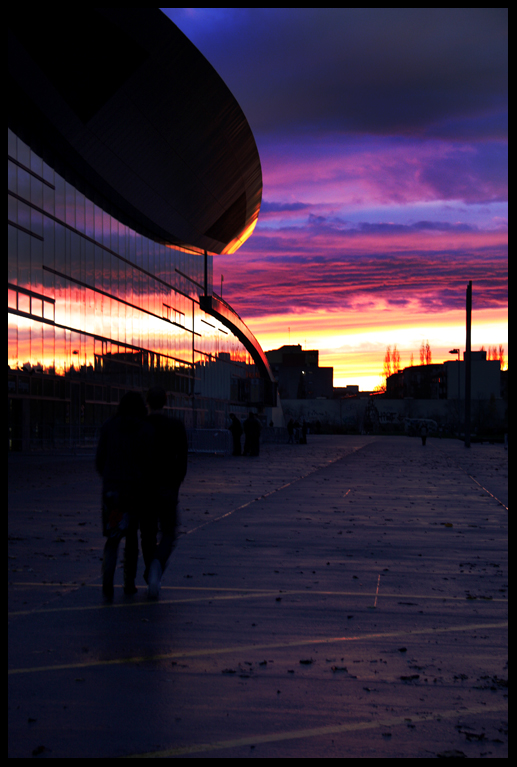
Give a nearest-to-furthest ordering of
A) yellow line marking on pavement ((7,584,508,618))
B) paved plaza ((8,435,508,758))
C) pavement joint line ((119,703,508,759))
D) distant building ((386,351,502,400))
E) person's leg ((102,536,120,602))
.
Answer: pavement joint line ((119,703,508,759))
paved plaza ((8,435,508,758))
yellow line marking on pavement ((7,584,508,618))
person's leg ((102,536,120,602))
distant building ((386,351,502,400))

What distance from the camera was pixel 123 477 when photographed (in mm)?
6762

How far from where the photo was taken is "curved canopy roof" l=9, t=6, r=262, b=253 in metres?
29.4

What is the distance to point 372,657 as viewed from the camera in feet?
16.8

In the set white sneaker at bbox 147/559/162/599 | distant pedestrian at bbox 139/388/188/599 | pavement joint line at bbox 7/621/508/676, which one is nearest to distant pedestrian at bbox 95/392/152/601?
distant pedestrian at bbox 139/388/188/599

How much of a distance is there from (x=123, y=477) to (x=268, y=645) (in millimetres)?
2033

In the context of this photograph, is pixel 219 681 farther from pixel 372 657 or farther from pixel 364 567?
pixel 364 567

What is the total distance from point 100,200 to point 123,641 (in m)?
36.2

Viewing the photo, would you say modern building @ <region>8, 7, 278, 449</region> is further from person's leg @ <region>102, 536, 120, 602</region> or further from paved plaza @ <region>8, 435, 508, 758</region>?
person's leg @ <region>102, 536, 120, 602</region>

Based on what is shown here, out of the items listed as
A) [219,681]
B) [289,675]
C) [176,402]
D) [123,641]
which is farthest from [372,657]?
[176,402]

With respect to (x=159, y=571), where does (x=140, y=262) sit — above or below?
above

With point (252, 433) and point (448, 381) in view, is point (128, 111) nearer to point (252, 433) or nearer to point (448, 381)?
point (252, 433)

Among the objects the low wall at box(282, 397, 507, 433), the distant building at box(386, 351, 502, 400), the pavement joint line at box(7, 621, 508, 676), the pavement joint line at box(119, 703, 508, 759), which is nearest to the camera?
the pavement joint line at box(119, 703, 508, 759)

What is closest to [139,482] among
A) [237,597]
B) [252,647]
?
[237,597]

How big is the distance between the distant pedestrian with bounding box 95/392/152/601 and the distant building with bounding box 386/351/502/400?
8179 cm
